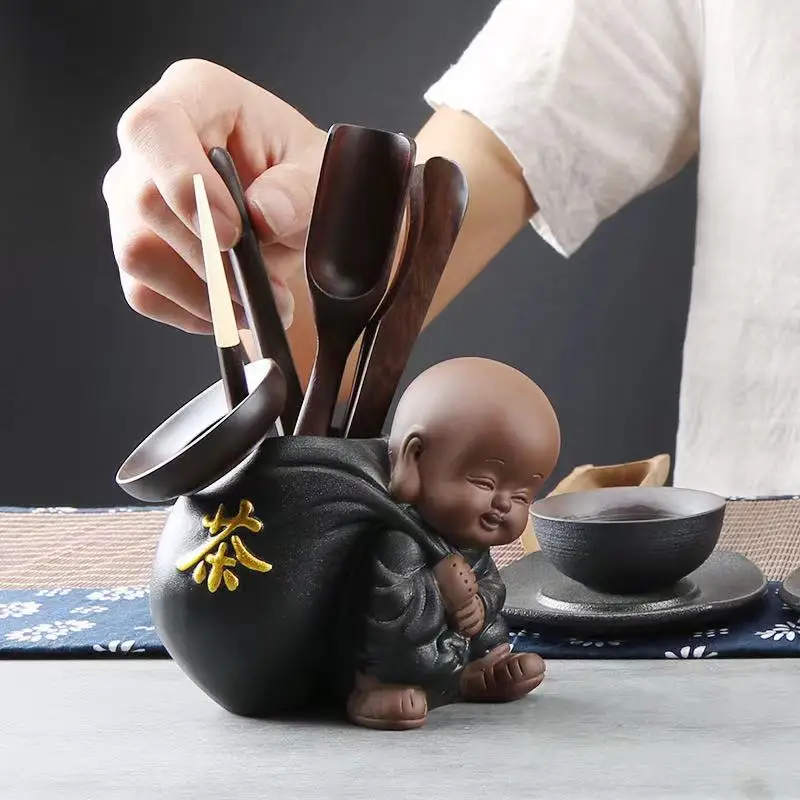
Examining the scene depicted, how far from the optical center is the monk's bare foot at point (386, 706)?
484 millimetres

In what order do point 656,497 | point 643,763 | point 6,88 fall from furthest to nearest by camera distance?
point 6,88 < point 656,497 < point 643,763

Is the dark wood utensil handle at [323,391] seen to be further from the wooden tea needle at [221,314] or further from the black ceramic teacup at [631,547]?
the black ceramic teacup at [631,547]

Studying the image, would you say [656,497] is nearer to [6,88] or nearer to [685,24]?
[685,24]

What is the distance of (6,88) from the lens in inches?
89.2

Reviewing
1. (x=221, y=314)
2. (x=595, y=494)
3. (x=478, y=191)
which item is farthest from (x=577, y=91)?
(x=221, y=314)

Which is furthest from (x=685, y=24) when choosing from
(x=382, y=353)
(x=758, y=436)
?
(x=382, y=353)

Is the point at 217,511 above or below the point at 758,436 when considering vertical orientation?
above

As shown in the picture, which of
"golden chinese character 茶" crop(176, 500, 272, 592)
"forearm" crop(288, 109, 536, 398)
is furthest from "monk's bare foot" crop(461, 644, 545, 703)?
"forearm" crop(288, 109, 536, 398)

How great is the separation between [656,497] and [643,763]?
1.02 ft

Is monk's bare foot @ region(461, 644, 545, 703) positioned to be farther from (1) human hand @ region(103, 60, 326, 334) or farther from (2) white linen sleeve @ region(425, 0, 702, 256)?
(2) white linen sleeve @ region(425, 0, 702, 256)

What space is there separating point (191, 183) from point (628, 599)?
34 centimetres

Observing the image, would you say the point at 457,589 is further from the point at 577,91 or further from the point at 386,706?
the point at 577,91

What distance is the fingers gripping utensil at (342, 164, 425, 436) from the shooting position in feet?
1.77

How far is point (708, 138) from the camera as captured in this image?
56.4 inches
